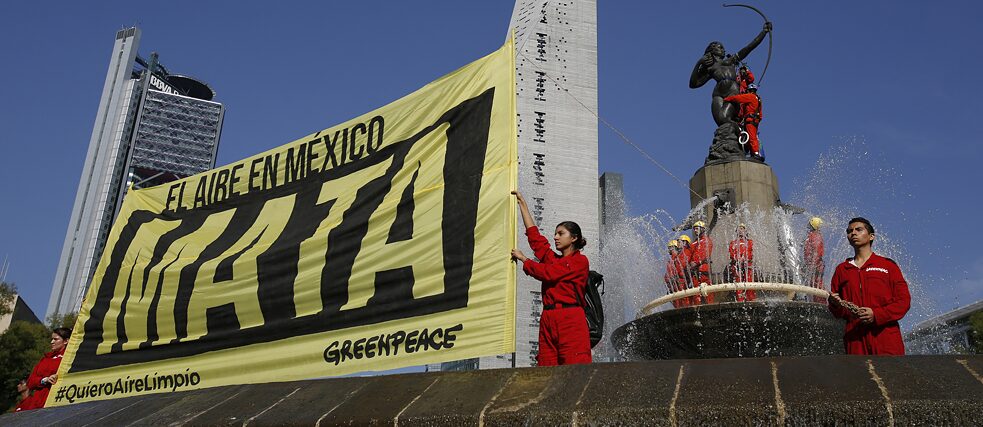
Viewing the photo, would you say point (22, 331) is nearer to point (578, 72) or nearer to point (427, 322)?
point (578, 72)

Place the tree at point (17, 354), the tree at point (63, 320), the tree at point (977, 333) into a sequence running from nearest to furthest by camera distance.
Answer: the tree at point (17, 354) → the tree at point (977, 333) → the tree at point (63, 320)

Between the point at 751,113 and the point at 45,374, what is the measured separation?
29.6 ft

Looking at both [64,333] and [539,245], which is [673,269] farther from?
[64,333]

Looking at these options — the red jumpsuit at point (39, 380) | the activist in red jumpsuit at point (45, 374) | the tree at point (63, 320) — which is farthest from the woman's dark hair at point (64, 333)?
the tree at point (63, 320)

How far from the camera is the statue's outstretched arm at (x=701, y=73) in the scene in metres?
12.0

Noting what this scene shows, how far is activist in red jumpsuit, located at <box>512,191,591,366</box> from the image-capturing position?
5.43m

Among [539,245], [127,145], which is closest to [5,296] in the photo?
[539,245]

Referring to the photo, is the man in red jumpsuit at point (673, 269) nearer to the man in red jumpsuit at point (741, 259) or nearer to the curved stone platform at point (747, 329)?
the man in red jumpsuit at point (741, 259)

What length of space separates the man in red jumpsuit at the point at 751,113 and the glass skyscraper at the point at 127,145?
119 metres

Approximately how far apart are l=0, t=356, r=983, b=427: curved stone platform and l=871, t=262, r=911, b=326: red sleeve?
38.1 inches

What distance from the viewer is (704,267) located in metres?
9.25

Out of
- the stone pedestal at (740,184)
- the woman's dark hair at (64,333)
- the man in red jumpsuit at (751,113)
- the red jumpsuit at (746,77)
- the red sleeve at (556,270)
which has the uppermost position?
the red jumpsuit at (746,77)

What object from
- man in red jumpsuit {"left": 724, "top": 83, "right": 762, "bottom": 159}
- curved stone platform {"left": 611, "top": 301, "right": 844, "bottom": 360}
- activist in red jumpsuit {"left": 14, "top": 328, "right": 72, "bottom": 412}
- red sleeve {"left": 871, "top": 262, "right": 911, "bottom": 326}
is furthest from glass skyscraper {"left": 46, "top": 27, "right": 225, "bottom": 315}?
Result: red sleeve {"left": 871, "top": 262, "right": 911, "bottom": 326}

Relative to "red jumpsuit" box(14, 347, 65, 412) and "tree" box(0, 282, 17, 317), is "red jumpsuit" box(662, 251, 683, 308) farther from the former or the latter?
"tree" box(0, 282, 17, 317)
